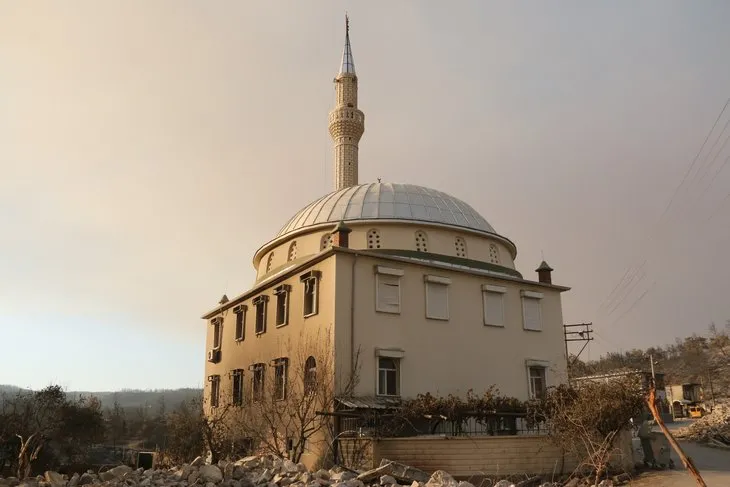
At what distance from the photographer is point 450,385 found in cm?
2158

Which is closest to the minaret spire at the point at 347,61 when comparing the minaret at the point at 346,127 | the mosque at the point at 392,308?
the minaret at the point at 346,127

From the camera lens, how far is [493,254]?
27078mm

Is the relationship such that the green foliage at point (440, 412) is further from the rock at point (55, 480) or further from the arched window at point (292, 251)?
the arched window at point (292, 251)

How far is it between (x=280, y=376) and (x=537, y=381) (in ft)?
31.7

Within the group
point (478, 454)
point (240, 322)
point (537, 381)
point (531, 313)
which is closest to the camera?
point (478, 454)

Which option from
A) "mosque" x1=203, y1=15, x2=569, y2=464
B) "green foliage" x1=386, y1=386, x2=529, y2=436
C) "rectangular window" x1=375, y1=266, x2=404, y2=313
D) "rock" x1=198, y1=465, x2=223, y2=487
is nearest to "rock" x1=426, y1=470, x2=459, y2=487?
"rock" x1=198, y1=465, x2=223, y2=487

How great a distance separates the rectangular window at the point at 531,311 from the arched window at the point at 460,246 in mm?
3013

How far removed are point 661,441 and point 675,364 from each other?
67.5 meters

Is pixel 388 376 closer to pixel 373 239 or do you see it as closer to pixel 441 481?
pixel 373 239

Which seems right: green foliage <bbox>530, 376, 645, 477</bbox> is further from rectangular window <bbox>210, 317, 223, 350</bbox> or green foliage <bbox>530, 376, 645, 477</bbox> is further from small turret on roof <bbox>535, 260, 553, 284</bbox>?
rectangular window <bbox>210, 317, 223, 350</bbox>

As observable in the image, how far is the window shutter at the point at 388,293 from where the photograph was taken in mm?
21109

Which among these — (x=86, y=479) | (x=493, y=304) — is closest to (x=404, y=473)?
(x=86, y=479)

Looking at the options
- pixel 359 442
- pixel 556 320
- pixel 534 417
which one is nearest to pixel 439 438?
pixel 359 442

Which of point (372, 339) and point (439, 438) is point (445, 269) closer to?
point (372, 339)
